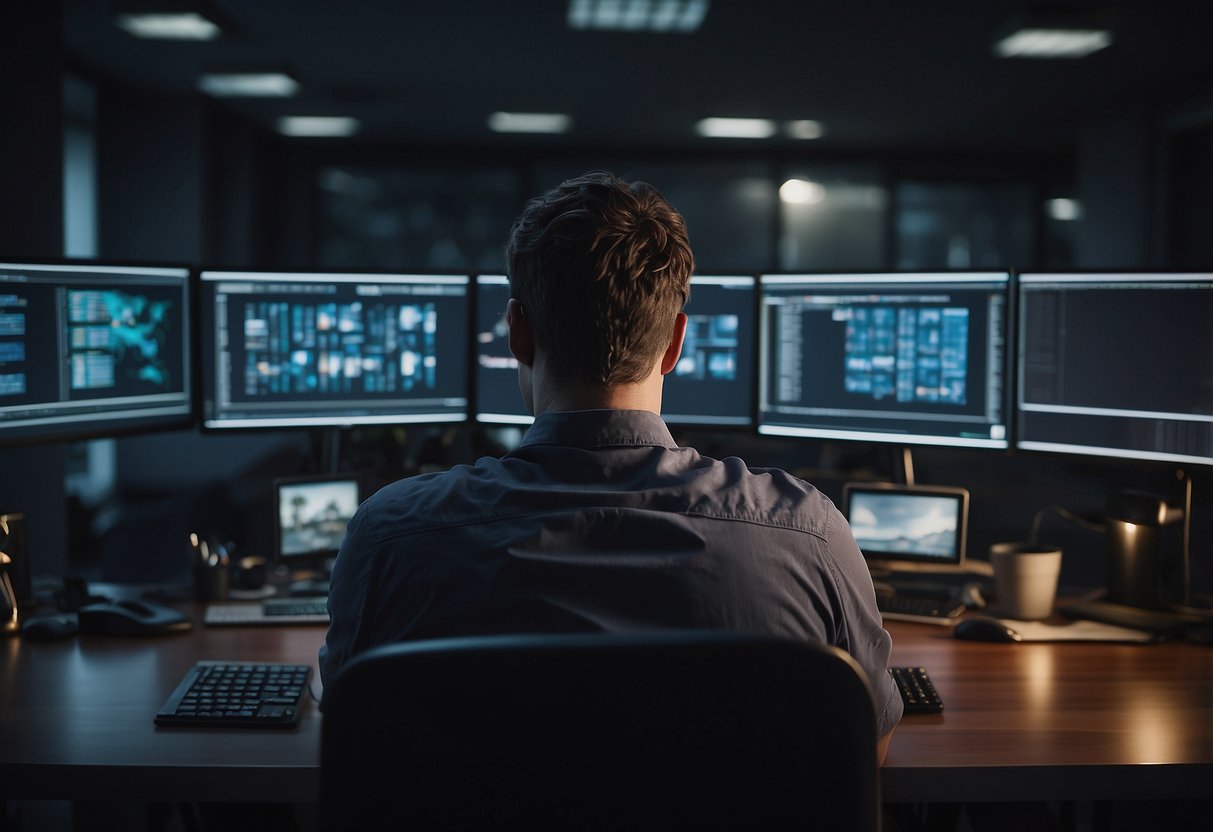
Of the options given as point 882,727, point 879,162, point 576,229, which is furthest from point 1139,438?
point 879,162

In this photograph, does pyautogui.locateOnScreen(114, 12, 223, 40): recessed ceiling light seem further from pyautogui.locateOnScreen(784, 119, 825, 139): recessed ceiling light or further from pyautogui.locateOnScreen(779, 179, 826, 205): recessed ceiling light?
pyautogui.locateOnScreen(779, 179, 826, 205): recessed ceiling light

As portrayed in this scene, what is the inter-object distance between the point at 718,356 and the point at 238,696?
50.7 inches

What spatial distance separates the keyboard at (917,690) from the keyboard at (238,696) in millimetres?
872

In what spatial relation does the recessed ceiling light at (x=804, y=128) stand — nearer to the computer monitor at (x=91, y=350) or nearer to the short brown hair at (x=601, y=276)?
the computer monitor at (x=91, y=350)

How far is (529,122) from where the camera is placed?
6.83 meters

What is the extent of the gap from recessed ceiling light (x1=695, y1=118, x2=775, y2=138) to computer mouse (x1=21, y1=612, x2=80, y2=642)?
5830 millimetres

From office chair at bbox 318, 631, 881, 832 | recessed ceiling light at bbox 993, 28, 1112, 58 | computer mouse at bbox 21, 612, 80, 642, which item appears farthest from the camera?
recessed ceiling light at bbox 993, 28, 1112, 58

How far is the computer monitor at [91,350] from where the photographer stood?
1.85m

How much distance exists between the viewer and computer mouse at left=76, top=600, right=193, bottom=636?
5.68ft

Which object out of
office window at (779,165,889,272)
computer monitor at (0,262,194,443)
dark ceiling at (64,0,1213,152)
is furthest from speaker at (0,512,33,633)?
office window at (779,165,889,272)

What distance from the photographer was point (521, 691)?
0.67 meters

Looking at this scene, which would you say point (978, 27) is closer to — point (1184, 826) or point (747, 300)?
point (747, 300)

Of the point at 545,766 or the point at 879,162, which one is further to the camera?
the point at 879,162

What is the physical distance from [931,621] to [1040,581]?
226 mm
